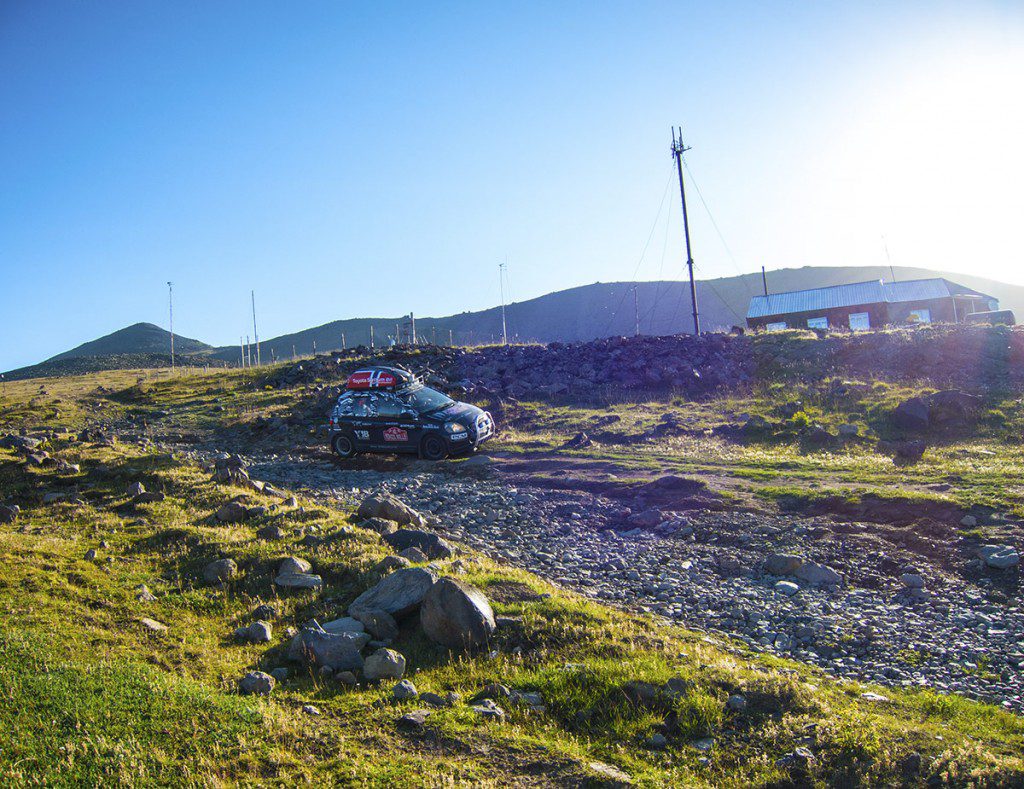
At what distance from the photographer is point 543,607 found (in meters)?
8.07

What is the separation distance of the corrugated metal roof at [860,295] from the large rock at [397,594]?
46.0 meters

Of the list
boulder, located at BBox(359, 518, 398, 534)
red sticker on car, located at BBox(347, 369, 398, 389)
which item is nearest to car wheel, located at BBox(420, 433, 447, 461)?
red sticker on car, located at BBox(347, 369, 398, 389)

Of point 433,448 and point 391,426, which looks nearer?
point 433,448

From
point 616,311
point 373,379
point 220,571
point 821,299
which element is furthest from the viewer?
point 616,311

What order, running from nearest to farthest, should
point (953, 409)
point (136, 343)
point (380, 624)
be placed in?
point (380, 624)
point (953, 409)
point (136, 343)

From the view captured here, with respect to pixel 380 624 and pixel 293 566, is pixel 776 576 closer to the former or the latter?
pixel 380 624

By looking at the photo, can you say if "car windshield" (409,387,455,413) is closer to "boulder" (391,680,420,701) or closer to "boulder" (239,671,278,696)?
"boulder" (239,671,278,696)

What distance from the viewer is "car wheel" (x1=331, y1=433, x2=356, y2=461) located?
851 inches

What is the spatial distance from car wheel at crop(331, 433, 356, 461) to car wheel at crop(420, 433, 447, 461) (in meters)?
2.49

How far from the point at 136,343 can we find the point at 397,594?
156845mm

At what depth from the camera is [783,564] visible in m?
10.1

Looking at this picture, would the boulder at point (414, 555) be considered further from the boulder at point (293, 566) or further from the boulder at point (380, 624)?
the boulder at point (380, 624)

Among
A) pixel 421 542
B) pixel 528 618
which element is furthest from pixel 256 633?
pixel 421 542

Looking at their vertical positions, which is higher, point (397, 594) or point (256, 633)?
point (397, 594)
